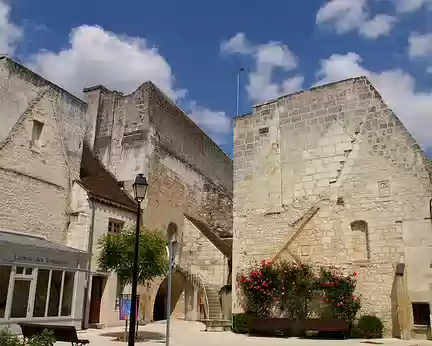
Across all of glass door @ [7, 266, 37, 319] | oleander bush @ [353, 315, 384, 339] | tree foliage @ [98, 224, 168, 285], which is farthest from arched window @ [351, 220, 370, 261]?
glass door @ [7, 266, 37, 319]

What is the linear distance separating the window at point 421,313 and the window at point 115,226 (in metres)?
11.1

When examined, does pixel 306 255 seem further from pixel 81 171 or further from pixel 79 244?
pixel 81 171

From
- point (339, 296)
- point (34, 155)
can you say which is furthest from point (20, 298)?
point (339, 296)

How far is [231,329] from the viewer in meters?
16.6

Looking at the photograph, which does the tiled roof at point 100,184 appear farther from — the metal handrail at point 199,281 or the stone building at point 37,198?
the metal handrail at point 199,281

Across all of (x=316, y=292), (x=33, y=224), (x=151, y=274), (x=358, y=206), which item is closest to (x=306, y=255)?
(x=316, y=292)

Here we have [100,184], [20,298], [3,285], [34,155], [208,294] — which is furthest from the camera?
[208,294]

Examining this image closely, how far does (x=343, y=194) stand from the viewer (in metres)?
16.0

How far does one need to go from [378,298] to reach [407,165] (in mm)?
4412

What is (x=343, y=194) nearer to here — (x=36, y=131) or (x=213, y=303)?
(x=213, y=303)

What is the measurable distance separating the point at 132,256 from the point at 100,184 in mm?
6078

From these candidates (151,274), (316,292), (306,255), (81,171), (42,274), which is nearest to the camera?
(42,274)

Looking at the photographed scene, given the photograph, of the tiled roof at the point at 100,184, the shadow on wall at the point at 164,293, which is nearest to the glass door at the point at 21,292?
the tiled roof at the point at 100,184

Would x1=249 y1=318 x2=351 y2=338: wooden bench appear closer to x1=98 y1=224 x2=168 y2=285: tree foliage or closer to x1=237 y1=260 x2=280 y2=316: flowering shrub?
x1=237 y1=260 x2=280 y2=316: flowering shrub
